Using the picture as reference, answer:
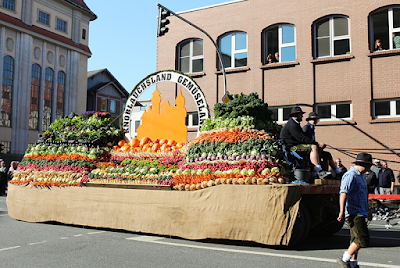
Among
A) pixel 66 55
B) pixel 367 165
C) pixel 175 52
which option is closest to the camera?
pixel 367 165

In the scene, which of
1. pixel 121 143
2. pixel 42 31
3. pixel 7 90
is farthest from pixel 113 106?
pixel 121 143

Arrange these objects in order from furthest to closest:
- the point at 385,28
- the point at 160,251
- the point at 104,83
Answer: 1. the point at 104,83
2. the point at 385,28
3. the point at 160,251

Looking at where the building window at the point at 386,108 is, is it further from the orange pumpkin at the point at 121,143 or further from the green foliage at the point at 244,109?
the orange pumpkin at the point at 121,143

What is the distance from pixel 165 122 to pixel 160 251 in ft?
16.6

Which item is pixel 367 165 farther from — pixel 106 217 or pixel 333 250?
pixel 106 217

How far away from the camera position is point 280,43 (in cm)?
1869

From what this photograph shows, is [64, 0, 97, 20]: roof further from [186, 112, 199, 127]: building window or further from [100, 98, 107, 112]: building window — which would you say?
[186, 112, 199, 127]: building window

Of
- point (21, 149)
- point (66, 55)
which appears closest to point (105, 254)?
point (21, 149)

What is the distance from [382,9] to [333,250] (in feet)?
44.3

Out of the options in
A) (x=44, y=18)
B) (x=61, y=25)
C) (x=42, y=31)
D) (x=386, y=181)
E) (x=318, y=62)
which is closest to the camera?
(x=386, y=181)

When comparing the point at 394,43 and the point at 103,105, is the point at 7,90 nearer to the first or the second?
the point at 103,105

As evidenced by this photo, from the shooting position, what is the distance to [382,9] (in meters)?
16.5

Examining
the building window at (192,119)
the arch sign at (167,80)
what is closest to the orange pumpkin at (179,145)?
the arch sign at (167,80)

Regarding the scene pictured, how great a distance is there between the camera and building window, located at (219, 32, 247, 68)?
19.7 meters
